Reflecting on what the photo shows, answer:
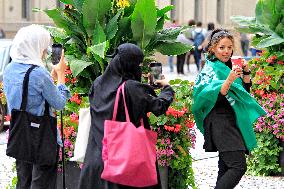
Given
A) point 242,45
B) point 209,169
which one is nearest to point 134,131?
point 209,169

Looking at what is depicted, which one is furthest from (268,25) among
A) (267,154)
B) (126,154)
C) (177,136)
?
(126,154)

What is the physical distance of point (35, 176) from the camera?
21.2 ft

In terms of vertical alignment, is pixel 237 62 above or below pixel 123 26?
below

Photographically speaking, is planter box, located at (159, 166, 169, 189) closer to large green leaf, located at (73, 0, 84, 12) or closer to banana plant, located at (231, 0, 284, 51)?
large green leaf, located at (73, 0, 84, 12)

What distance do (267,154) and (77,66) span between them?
3243 mm

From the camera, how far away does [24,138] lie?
6336 mm

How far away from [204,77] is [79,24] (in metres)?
1.45

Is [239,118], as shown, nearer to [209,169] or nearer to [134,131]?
[134,131]

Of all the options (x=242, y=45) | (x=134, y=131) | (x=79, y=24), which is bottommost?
(x=242, y=45)

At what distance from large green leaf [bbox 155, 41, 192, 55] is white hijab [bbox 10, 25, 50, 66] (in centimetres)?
160

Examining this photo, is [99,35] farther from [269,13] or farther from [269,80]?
[269,13]

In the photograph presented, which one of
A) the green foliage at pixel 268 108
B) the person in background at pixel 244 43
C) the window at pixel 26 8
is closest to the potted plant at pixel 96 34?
the green foliage at pixel 268 108

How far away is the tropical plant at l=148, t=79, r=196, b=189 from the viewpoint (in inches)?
298

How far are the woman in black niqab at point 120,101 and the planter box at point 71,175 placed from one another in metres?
1.73
